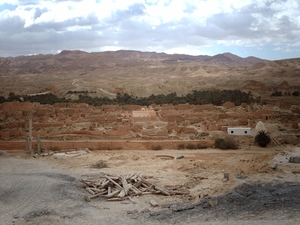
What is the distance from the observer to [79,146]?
75.3ft

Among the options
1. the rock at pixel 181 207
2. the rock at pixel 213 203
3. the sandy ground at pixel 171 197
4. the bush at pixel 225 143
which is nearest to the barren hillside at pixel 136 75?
the bush at pixel 225 143

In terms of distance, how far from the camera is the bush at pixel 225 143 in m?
23.5

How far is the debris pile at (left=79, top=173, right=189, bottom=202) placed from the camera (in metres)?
12.3

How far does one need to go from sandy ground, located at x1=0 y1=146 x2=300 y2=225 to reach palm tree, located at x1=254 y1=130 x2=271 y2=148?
7.00m

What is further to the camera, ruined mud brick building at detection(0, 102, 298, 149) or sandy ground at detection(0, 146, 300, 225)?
ruined mud brick building at detection(0, 102, 298, 149)

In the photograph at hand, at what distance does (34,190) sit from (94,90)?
52.6m

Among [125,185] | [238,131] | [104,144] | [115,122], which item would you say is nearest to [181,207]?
[125,185]

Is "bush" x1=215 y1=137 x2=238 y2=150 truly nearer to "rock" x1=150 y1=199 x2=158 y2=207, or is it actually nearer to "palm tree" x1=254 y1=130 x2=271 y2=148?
"palm tree" x1=254 y1=130 x2=271 y2=148

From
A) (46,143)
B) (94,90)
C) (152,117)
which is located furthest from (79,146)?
(94,90)

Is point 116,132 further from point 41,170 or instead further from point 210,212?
point 210,212

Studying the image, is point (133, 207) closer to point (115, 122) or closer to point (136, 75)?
point (115, 122)

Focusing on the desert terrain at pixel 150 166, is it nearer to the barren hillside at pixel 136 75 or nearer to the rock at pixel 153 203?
the rock at pixel 153 203

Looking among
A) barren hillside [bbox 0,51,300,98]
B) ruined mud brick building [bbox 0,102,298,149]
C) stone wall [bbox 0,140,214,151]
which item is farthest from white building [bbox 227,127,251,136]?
barren hillside [bbox 0,51,300,98]

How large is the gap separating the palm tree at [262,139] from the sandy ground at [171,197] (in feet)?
23.0
